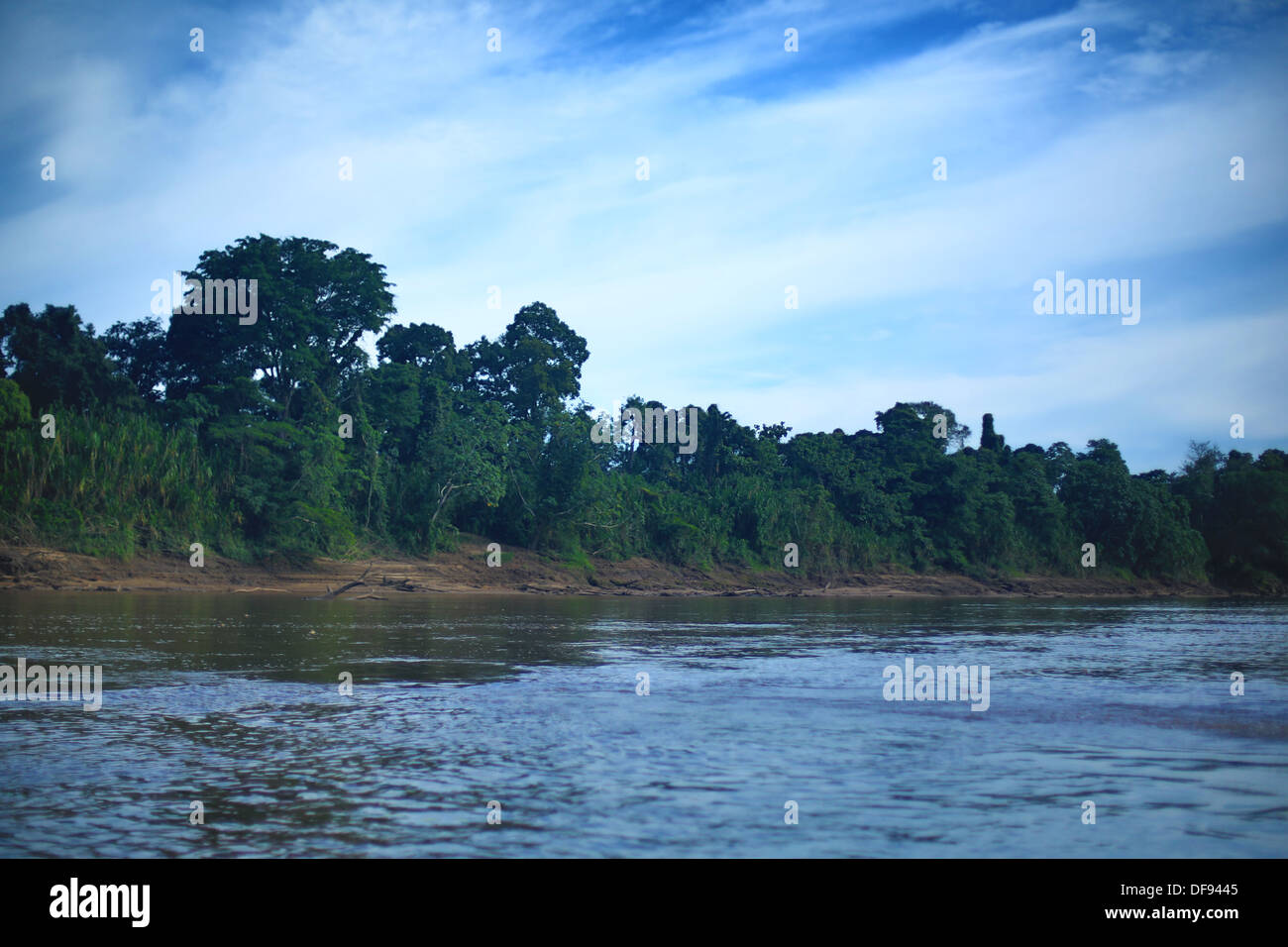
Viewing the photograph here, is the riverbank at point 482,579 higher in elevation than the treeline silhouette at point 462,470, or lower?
lower

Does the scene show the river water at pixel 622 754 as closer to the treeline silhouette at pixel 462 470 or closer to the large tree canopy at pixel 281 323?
the treeline silhouette at pixel 462 470

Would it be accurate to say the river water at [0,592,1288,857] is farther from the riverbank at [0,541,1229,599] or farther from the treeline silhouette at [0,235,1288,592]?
the treeline silhouette at [0,235,1288,592]

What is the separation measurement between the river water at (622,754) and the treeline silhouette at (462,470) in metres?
18.8

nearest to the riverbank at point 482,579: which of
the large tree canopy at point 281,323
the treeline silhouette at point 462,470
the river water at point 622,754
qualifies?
the treeline silhouette at point 462,470

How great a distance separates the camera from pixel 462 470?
4425 cm

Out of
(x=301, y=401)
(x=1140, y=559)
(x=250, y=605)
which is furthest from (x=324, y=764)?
(x=1140, y=559)

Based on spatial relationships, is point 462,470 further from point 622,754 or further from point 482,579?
point 622,754

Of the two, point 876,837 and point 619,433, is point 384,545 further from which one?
point 876,837

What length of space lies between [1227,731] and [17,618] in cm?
2080

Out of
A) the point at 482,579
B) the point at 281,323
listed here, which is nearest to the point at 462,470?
the point at 482,579

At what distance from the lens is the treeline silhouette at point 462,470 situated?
117ft

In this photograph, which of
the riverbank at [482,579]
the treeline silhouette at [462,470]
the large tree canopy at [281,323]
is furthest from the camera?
the large tree canopy at [281,323]

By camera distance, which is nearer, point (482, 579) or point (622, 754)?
point (622, 754)

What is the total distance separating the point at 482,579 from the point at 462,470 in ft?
16.7
